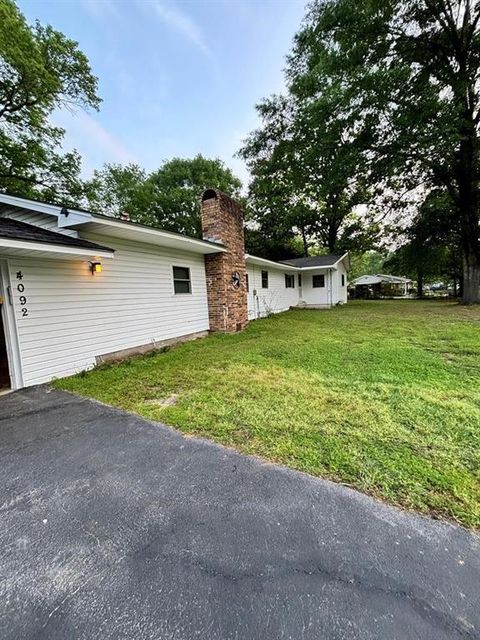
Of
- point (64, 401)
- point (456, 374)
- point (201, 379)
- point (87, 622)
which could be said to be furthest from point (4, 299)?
point (456, 374)

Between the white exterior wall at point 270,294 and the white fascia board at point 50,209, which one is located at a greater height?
the white fascia board at point 50,209

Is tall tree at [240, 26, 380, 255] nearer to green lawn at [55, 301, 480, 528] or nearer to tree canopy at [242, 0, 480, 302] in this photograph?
tree canopy at [242, 0, 480, 302]

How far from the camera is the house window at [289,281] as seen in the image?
1634cm

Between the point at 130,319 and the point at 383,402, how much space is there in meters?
5.37

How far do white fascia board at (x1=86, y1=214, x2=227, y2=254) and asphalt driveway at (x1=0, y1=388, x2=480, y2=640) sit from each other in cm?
418

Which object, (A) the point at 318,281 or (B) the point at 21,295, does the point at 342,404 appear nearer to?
(B) the point at 21,295

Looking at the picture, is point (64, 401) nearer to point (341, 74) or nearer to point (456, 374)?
point (456, 374)

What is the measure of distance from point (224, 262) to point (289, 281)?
889 cm

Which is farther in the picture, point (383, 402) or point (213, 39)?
point (213, 39)

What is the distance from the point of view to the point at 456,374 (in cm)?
435

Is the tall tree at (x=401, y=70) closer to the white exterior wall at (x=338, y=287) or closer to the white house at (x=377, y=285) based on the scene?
the white exterior wall at (x=338, y=287)

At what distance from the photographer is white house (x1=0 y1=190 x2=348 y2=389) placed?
446cm

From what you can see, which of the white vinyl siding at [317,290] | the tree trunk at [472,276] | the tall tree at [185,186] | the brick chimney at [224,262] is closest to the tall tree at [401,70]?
the tree trunk at [472,276]

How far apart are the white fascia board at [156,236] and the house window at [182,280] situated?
0.62 meters
